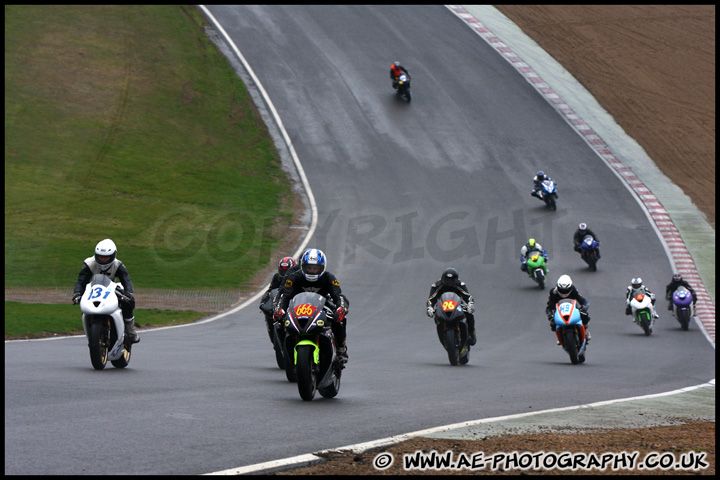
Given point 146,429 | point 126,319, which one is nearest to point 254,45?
point 126,319

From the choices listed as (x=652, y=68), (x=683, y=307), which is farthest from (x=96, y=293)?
Answer: (x=652, y=68)

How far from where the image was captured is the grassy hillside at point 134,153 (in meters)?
30.4

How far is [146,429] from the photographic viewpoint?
8.15 metres

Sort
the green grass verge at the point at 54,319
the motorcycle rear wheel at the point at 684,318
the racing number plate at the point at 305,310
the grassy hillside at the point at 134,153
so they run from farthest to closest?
the grassy hillside at the point at 134,153 < the motorcycle rear wheel at the point at 684,318 < the green grass verge at the point at 54,319 < the racing number plate at the point at 305,310

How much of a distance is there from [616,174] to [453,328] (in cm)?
2714

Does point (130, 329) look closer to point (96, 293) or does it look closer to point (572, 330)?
point (96, 293)

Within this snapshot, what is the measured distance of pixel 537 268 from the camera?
28.5 meters

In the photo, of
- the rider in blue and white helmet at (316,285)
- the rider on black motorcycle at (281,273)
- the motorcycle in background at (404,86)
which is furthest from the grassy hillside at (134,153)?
the rider in blue and white helmet at (316,285)

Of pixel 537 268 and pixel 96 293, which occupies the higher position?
pixel 537 268

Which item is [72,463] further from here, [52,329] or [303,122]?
[303,122]

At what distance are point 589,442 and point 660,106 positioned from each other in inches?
1712

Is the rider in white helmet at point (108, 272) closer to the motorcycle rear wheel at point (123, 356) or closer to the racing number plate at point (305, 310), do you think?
the motorcycle rear wheel at point (123, 356)

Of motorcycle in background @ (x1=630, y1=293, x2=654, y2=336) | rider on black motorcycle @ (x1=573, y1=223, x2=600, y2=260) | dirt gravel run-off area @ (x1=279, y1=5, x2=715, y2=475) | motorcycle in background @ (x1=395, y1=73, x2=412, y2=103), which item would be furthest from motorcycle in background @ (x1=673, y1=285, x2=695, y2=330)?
motorcycle in background @ (x1=395, y1=73, x2=412, y2=103)

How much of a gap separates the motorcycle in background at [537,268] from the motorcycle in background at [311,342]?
1866 centimetres
